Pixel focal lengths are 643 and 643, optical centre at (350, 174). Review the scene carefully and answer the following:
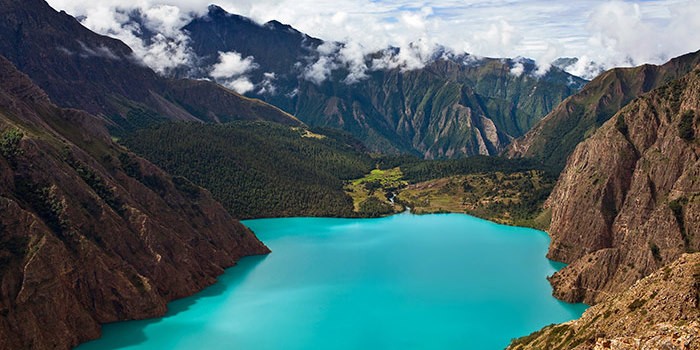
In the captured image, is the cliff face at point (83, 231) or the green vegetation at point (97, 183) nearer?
the cliff face at point (83, 231)

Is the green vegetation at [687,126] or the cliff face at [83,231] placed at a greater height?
the green vegetation at [687,126]

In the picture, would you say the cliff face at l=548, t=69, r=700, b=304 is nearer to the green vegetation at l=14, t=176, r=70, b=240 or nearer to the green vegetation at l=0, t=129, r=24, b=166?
the green vegetation at l=14, t=176, r=70, b=240

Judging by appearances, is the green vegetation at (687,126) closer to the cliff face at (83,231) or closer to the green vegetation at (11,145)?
the cliff face at (83,231)

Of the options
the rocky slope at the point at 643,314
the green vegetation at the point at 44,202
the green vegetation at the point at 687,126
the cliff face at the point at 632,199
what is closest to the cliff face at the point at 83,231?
the green vegetation at the point at 44,202

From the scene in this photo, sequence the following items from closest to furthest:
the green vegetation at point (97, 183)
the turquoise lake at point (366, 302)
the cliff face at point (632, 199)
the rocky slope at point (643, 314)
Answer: the rocky slope at point (643, 314) → the turquoise lake at point (366, 302) → the cliff face at point (632, 199) → the green vegetation at point (97, 183)

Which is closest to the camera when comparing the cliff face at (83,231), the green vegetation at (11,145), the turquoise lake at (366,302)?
the cliff face at (83,231)

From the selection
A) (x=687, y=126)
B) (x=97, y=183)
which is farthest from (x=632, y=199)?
(x=97, y=183)

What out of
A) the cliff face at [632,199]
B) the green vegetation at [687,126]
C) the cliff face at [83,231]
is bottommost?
the cliff face at [83,231]

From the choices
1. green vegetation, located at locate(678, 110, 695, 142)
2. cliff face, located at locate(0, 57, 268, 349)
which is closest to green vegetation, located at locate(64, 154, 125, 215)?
cliff face, located at locate(0, 57, 268, 349)
